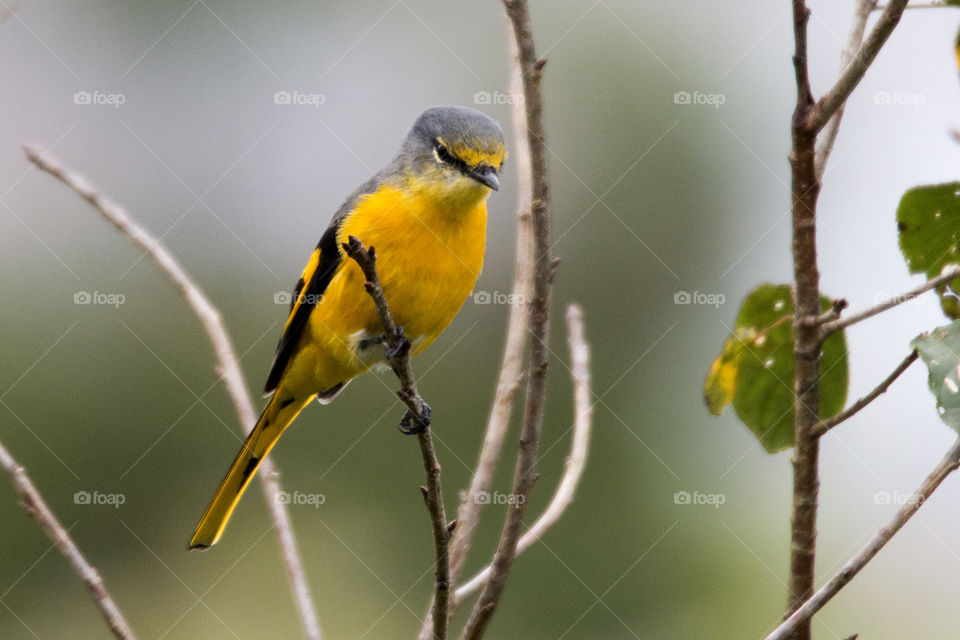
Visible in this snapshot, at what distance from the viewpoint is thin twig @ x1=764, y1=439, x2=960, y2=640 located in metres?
1.68

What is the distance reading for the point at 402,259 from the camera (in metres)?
3.64

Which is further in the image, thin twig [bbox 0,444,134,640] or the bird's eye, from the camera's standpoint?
the bird's eye

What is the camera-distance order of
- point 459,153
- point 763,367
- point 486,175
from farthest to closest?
point 459,153, point 486,175, point 763,367

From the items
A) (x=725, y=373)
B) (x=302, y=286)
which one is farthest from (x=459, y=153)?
(x=725, y=373)

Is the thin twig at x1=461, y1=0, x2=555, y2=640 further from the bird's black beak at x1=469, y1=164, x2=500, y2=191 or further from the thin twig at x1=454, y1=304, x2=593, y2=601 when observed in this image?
the bird's black beak at x1=469, y1=164, x2=500, y2=191

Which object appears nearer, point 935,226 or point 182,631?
point 935,226

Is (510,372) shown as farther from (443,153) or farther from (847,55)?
(443,153)

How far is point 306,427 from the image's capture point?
21.8 ft

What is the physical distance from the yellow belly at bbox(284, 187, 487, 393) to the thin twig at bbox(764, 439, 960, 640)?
222 centimetres

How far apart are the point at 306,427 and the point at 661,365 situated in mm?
2688

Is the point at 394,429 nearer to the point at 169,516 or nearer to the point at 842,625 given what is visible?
the point at 169,516

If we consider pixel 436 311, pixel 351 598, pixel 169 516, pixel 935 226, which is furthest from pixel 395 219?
pixel 169 516

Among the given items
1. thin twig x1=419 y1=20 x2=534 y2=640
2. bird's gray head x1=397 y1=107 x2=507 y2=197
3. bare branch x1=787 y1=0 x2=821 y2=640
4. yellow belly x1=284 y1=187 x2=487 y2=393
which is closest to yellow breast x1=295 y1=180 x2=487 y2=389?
yellow belly x1=284 y1=187 x2=487 y2=393

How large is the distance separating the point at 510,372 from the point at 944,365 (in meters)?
1.09
